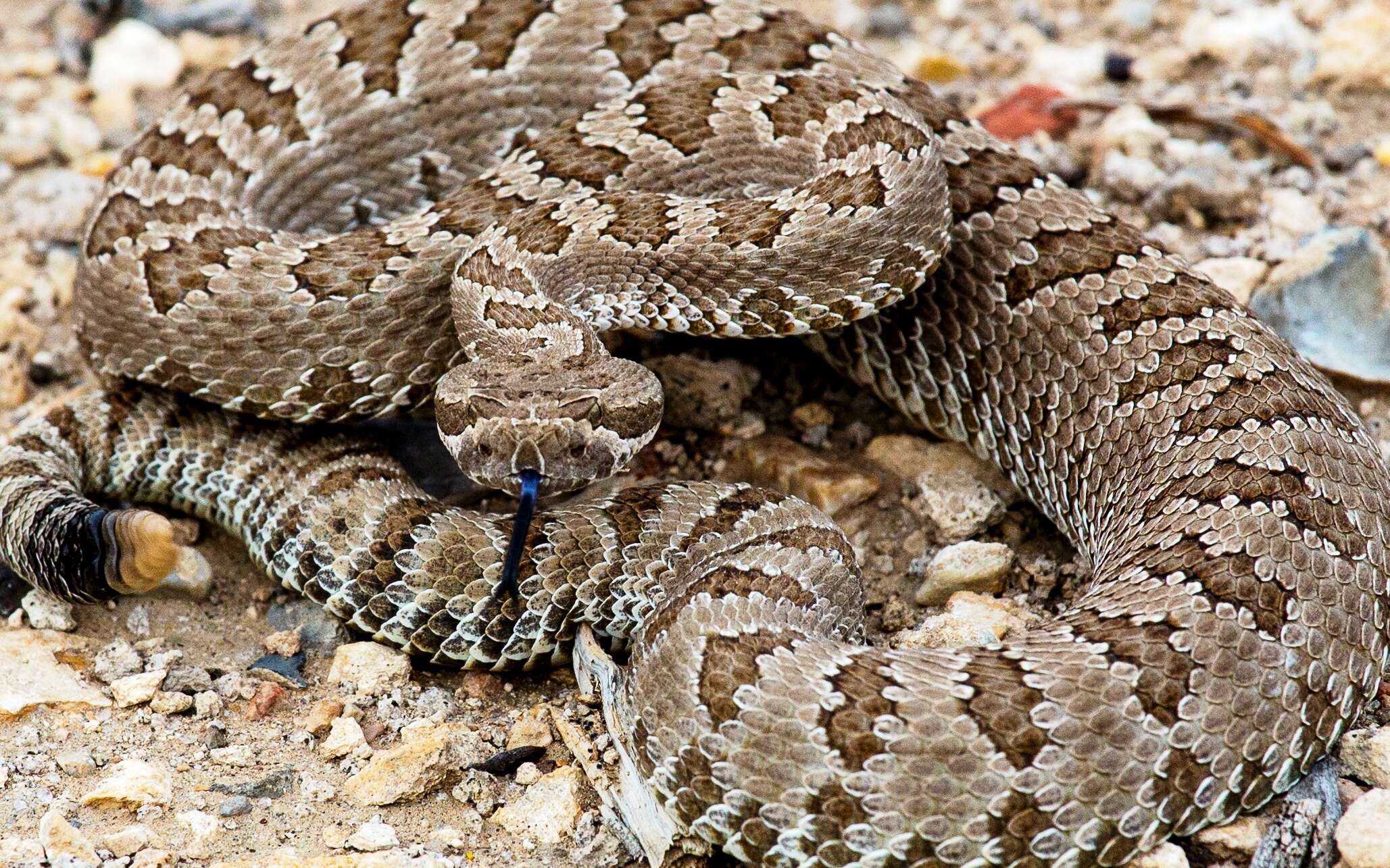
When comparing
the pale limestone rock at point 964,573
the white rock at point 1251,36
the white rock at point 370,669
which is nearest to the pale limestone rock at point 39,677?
the white rock at point 370,669

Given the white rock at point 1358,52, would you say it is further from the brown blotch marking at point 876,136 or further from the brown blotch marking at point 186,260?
the brown blotch marking at point 186,260

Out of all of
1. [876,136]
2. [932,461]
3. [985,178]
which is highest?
[876,136]

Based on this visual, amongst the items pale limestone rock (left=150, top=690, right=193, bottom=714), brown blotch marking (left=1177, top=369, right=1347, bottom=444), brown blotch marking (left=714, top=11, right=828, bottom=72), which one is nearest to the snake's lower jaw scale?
pale limestone rock (left=150, top=690, right=193, bottom=714)

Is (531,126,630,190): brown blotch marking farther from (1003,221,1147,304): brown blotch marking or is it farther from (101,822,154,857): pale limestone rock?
(101,822,154,857): pale limestone rock

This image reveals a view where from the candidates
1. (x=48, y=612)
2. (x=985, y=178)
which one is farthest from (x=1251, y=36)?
(x=48, y=612)

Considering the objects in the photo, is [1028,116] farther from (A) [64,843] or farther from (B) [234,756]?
(A) [64,843]

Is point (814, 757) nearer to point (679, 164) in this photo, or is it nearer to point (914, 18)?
point (679, 164)

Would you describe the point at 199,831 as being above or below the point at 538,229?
below

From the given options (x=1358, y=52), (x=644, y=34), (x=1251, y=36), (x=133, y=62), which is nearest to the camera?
(x=644, y=34)
